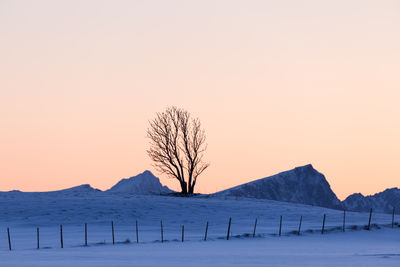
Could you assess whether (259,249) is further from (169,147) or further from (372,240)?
(169,147)

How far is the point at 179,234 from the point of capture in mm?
59219

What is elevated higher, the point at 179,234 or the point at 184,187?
the point at 184,187

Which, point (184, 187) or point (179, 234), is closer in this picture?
point (179, 234)

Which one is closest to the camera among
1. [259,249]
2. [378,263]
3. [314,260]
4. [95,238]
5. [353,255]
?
[378,263]

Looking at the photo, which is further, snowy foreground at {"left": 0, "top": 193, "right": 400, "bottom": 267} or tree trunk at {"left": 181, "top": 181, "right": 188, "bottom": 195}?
tree trunk at {"left": 181, "top": 181, "right": 188, "bottom": 195}

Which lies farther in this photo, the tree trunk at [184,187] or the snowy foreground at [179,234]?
the tree trunk at [184,187]

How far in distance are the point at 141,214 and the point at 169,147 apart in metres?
29.8

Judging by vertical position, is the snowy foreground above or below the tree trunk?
below

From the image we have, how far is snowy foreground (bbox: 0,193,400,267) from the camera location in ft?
118

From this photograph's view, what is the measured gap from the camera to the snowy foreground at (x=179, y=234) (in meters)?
36.1

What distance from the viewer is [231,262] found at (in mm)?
34156

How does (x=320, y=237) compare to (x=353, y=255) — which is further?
(x=320, y=237)

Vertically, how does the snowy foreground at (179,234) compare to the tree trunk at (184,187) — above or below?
below

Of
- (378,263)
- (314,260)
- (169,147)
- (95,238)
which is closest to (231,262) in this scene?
(314,260)
